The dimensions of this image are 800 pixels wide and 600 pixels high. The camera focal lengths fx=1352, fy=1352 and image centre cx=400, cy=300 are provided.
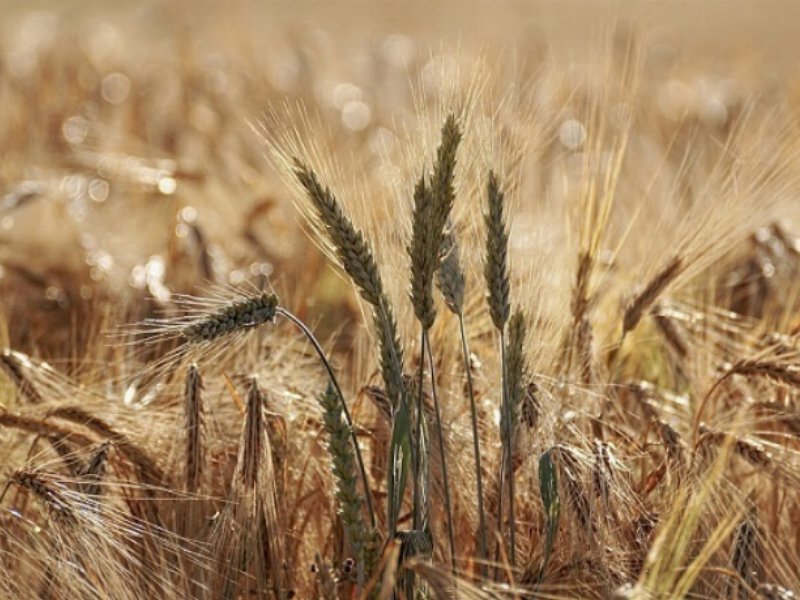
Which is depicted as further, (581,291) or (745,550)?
(581,291)

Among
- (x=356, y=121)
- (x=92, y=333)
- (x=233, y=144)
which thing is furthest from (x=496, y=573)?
(x=356, y=121)

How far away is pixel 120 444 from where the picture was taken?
2.35 metres

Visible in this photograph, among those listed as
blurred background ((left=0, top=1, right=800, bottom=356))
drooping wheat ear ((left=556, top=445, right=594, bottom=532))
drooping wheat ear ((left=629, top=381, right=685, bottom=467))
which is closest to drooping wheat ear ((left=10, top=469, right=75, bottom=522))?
blurred background ((left=0, top=1, right=800, bottom=356))

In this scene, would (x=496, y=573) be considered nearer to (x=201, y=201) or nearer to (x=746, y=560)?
(x=746, y=560)

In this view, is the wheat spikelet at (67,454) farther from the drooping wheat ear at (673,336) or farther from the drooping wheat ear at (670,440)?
the drooping wheat ear at (673,336)

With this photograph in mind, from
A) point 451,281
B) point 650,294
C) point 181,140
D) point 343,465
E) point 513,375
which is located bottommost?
point 343,465

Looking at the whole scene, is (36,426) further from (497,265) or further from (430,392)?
(497,265)

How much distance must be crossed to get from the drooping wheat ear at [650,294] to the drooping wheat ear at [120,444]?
0.90m

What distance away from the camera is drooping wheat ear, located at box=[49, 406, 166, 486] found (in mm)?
2357

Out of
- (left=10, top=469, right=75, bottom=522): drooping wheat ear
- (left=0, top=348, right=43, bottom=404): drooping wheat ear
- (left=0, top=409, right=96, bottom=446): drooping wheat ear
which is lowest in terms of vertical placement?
(left=10, top=469, right=75, bottom=522): drooping wheat ear

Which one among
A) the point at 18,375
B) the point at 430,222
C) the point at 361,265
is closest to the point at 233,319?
the point at 361,265

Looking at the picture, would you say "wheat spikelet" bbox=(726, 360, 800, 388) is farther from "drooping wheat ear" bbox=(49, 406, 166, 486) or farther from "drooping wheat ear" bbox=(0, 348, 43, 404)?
"drooping wheat ear" bbox=(0, 348, 43, 404)

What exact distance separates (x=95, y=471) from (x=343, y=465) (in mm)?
489

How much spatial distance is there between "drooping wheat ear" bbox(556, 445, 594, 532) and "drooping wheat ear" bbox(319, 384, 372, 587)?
315mm
